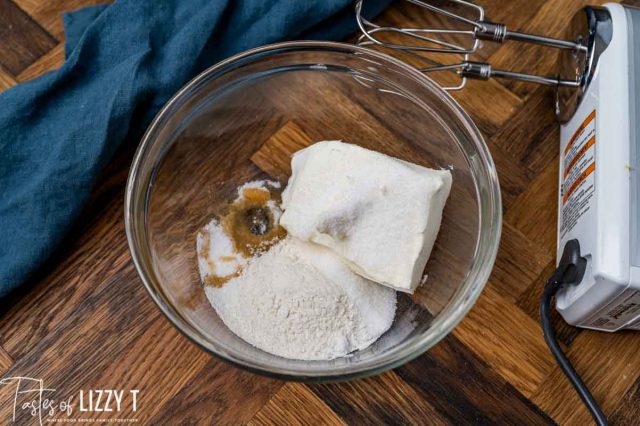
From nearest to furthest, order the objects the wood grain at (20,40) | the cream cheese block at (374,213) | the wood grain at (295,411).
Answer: the cream cheese block at (374,213) < the wood grain at (295,411) < the wood grain at (20,40)

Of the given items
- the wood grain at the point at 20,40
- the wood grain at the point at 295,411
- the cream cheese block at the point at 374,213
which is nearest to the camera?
the cream cheese block at the point at 374,213

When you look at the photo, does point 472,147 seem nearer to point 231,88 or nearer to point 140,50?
point 231,88

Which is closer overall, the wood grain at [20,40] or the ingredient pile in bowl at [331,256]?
the ingredient pile in bowl at [331,256]

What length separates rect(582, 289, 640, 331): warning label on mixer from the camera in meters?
0.65

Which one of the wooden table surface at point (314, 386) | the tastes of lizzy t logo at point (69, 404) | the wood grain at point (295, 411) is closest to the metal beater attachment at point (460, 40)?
the wooden table surface at point (314, 386)

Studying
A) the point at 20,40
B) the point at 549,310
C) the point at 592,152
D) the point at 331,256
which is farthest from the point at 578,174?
the point at 20,40

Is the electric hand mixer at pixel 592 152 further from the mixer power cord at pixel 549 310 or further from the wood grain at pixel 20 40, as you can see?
the wood grain at pixel 20 40

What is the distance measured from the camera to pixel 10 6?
84 cm

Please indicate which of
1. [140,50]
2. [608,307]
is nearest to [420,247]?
[608,307]

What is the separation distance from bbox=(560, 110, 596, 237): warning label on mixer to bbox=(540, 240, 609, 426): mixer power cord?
→ 38 mm

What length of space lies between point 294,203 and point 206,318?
0.15m

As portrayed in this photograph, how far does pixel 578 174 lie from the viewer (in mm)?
724

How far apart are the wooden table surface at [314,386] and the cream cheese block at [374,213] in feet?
0.50

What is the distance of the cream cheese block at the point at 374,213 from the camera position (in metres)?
0.63
